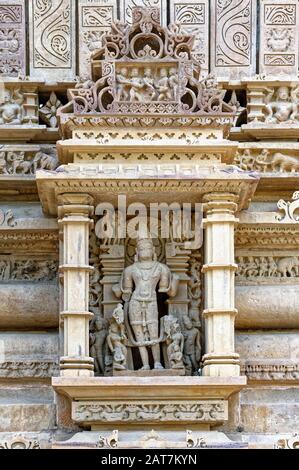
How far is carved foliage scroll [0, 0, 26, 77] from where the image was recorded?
45.8 feet

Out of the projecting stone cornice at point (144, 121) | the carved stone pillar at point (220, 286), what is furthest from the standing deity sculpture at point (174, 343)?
the projecting stone cornice at point (144, 121)

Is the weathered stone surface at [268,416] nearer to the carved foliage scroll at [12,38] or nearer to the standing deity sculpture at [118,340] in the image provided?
the standing deity sculpture at [118,340]

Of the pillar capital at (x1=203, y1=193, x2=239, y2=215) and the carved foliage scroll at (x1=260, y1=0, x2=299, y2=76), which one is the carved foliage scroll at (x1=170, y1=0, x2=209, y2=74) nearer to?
the carved foliage scroll at (x1=260, y1=0, x2=299, y2=76)

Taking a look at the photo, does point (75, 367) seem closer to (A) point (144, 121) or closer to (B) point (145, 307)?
(B) point (145, 307)

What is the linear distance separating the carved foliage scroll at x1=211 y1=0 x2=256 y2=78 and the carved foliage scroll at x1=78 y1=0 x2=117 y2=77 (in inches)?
41.1

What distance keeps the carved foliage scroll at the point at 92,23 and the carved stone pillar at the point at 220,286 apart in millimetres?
2166

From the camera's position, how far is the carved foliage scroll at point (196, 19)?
13984 millimetres

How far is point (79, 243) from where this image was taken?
12.7 metres

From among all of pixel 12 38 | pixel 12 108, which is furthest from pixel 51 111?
pixel 12 38

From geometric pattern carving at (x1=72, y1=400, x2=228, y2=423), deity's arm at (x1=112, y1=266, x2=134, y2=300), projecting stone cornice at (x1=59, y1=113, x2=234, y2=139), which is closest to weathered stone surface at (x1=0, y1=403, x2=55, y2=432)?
geometric pattern carving at (x1=72, y1=400, x2=228, y2=423)

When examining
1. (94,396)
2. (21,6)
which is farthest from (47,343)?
(21,6)

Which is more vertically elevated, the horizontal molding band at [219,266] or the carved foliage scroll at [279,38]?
the carved foliage scroll at [279,38]

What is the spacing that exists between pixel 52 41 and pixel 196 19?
1.46 metres

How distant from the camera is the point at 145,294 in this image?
12.8 metres
